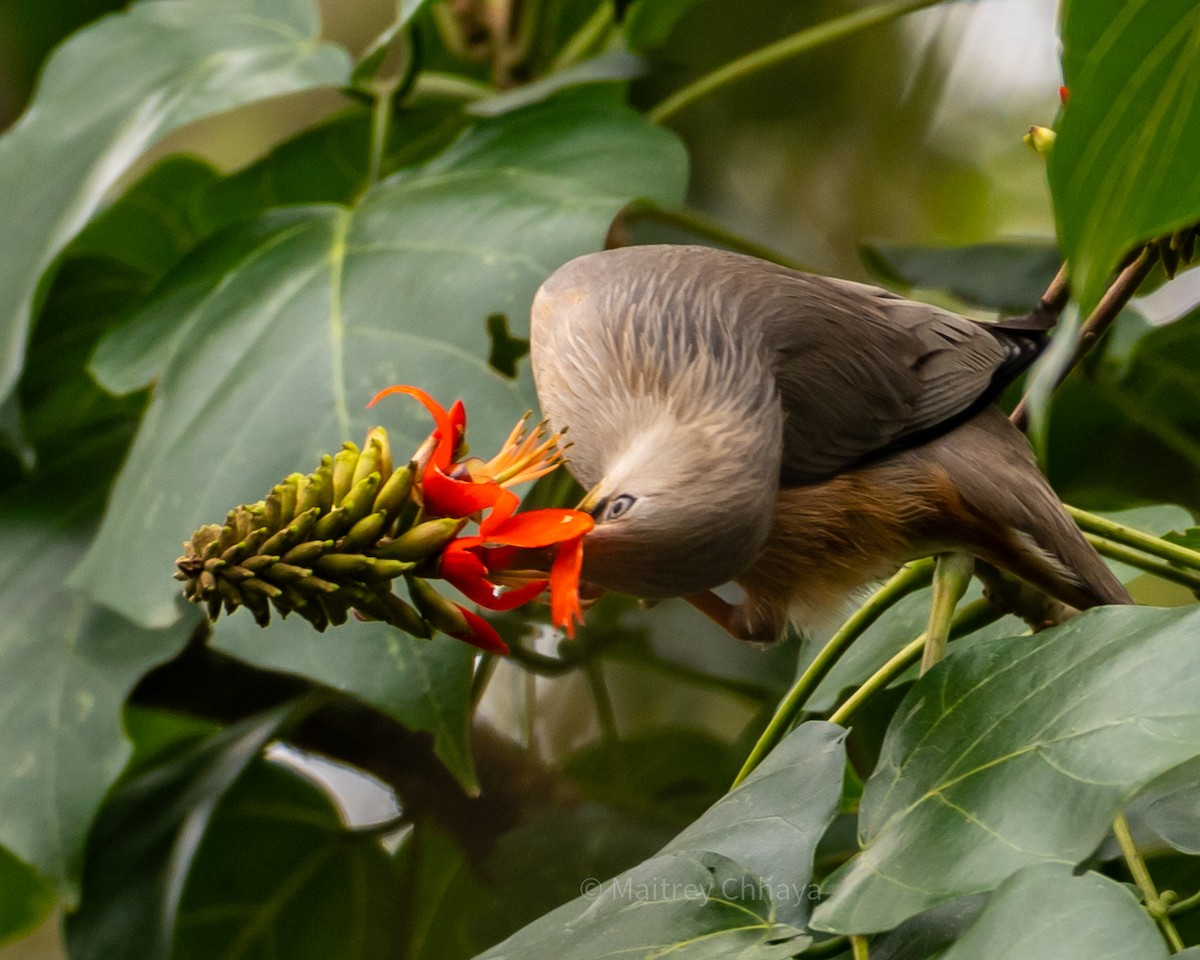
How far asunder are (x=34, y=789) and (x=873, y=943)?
82cm

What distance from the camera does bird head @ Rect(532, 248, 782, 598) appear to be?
65 cm

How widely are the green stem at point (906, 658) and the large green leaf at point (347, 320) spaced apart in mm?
365

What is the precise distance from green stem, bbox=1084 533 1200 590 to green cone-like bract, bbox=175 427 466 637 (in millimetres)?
508

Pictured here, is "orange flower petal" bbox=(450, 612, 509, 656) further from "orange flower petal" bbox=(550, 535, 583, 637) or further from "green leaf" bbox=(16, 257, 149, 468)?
"green leaf" bbox=(16, 257, 149, 468)

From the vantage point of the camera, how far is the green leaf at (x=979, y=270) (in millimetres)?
1516

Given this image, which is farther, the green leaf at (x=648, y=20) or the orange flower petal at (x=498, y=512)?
the green leaf at (x=648, y=20)

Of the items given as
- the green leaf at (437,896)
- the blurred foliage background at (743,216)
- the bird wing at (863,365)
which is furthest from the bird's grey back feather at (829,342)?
the green leaf at (437,896)

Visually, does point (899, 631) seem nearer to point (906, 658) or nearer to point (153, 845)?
point (906, 658)

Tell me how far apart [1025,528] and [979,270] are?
743 millimetres

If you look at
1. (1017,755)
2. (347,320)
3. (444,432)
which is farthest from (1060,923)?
(347,320)

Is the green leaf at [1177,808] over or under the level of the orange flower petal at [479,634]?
under

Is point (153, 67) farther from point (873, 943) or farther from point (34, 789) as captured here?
point (873, 943)

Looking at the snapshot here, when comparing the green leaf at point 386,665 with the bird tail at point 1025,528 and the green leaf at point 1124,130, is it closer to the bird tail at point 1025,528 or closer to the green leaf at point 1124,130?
the bird tail at point 1025,528

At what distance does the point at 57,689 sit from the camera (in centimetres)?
Result: 125
